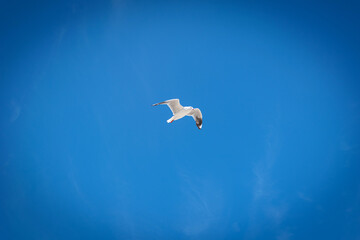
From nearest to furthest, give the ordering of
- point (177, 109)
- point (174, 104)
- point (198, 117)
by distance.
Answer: point (174, 104) → point (177, 109) → point (198, 117)

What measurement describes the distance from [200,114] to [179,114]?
69.2 inches

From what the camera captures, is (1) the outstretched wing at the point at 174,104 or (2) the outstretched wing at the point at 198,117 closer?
(1) the outstretched wing at the point at 174,104

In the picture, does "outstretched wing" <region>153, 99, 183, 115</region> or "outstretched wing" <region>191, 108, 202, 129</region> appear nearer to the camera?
"outstretched wing" <region>153, 99, 183, 115</region>

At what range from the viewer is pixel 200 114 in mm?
21266

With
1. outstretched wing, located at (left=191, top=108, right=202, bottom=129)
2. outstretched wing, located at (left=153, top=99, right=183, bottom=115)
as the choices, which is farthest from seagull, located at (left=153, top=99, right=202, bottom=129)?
outstretched wing, located at (left=191, top=108, right=202, bottom=129)

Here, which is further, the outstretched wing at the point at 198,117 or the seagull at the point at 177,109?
the outstretched wing at the point at 198,117

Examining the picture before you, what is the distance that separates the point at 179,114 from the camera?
66.3 feet

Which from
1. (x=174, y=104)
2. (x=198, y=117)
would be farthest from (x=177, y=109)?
(x=198, y=117)

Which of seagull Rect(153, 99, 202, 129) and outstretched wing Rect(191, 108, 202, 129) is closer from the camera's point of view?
seagull Rect(153, 99, 202, 129)

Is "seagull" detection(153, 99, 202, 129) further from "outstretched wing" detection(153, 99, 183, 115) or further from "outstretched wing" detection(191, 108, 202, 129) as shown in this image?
"outstretched wing" detection(191, 108, 202, 129)

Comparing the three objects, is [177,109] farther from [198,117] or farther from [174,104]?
[198,117]

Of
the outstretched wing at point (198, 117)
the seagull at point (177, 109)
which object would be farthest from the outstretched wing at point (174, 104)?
the outstretched wing at point (198, 117)

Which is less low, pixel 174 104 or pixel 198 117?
pixel 174 104

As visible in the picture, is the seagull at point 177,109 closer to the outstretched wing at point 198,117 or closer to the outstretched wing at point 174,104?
the outstretched wing at point 174,104
